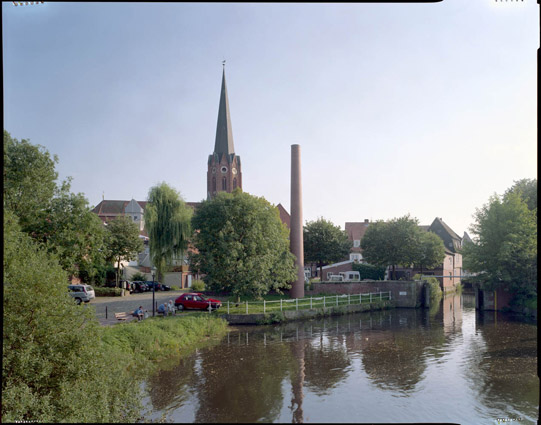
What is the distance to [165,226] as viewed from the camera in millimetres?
44844

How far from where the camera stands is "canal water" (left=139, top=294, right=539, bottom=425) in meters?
12.0

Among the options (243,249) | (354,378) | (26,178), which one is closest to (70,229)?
(26,178)

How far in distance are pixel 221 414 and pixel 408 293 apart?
3333 centimetres

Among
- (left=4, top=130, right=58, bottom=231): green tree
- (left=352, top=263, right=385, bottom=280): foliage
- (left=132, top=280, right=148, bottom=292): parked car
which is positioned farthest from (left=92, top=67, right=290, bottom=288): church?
(left=4, top=130, right=58, bottom=231): green tree

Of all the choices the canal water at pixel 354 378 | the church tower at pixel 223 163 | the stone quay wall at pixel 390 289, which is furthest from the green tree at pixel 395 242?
the church tower at pixel 223 163

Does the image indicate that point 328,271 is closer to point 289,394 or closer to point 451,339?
point 451,339

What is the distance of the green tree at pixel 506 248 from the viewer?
112 ft

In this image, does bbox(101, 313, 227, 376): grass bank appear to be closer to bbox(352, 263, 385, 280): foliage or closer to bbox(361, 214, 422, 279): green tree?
bbox(361, 214, 422, 279): green tree

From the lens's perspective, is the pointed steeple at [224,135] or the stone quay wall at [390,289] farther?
the pointed steeple at [224,135]

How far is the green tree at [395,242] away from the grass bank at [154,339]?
2657cm

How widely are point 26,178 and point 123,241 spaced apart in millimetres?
17981

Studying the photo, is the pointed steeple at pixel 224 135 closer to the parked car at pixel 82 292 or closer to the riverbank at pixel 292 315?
the parked car at pixel 82 292

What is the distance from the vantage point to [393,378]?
1578 cm

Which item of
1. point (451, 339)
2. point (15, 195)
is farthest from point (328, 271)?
point (15, 195)
